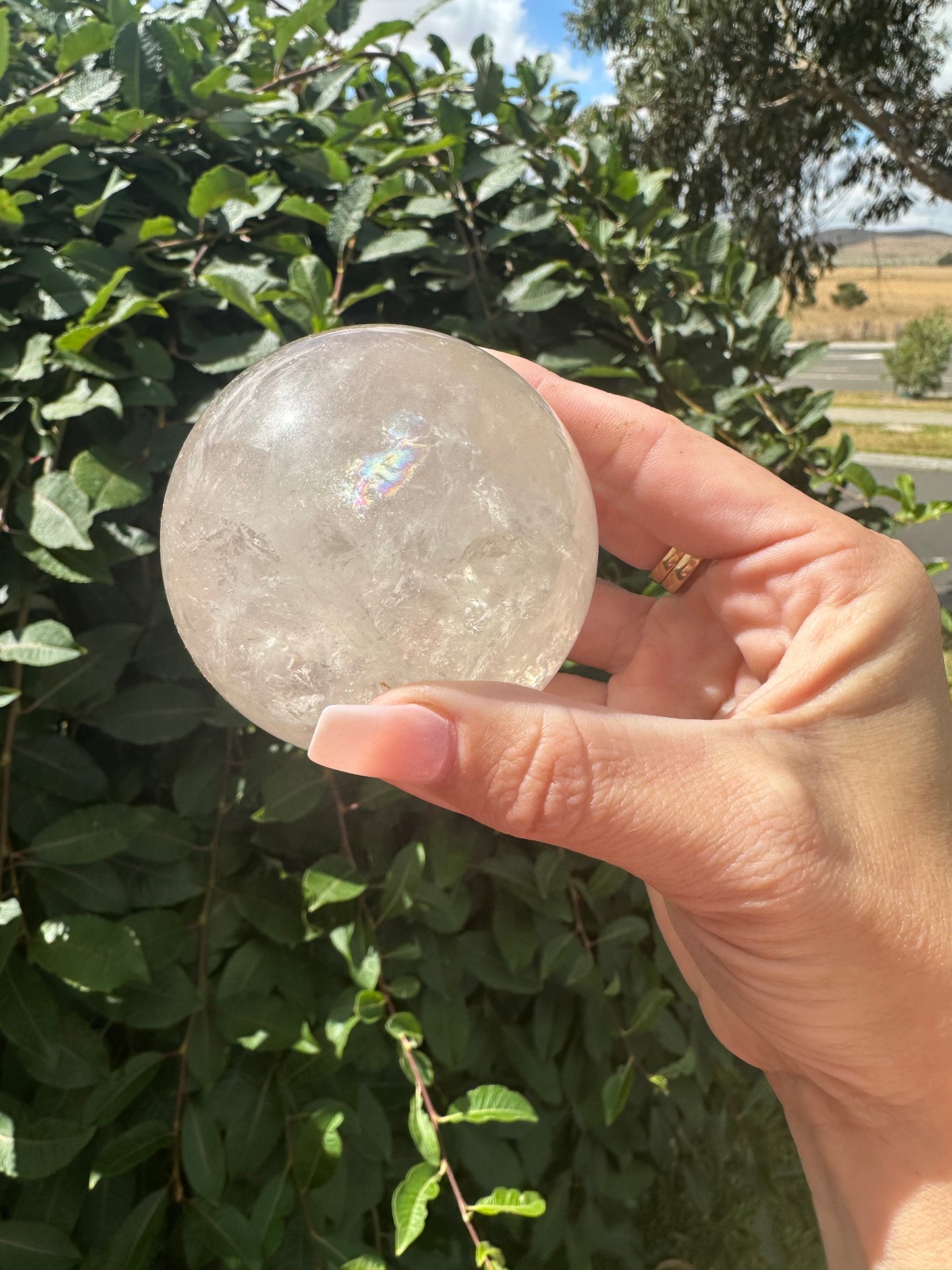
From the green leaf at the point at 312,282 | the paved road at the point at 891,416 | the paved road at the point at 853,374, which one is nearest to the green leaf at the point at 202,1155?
the green leaf at the point at 312,282

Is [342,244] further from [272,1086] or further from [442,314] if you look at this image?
[272,1086]

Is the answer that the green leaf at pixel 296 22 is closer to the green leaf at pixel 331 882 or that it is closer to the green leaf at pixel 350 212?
the green leaf at pixel 350 212

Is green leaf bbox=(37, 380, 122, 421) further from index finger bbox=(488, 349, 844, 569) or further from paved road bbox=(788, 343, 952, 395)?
paved road bbox=(788, 343, 952, 395)

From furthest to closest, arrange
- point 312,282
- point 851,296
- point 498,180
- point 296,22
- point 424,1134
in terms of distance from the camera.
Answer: point 851,296 < point 498,180 < point 296,22 < point 312,282 < point 424,1134

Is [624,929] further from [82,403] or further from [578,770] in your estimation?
[82,403]

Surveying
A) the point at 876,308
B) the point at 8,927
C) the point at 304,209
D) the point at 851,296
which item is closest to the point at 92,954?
the point at 8,927

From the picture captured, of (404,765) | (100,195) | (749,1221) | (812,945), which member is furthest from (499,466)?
(749,1221)

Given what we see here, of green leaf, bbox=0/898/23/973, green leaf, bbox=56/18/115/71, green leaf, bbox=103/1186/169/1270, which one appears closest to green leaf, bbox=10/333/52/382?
green leaf, bbox=56/18/115/71
